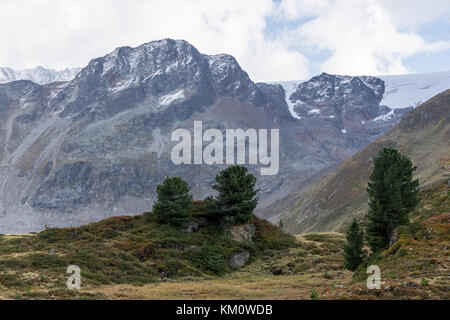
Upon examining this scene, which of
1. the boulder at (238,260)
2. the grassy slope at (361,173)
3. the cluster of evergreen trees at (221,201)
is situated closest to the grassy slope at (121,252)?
the boulder at (238,260)

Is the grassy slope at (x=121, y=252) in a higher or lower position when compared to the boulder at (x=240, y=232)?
lower

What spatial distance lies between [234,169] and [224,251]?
1210 cm

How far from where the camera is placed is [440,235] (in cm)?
2769

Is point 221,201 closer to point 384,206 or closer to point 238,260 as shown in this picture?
point 238,260

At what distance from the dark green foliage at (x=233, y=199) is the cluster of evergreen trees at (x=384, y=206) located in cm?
1668

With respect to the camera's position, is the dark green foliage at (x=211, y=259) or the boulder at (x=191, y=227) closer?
the dark green foliage at (x=211, y=259)

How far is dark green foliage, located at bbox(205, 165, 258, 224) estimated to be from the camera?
1893 inches

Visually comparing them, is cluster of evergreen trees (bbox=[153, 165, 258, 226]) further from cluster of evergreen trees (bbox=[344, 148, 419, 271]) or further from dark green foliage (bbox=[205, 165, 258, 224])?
cluster of evergreen trees (bbox=[344, 148, 419, 271])

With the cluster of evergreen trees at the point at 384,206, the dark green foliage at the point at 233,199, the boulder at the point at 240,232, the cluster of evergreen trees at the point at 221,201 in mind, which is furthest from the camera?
the dark green foliage at the point at 233,199

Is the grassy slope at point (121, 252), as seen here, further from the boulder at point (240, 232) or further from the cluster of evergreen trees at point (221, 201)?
the cluster of evergreen trees at point (221, 201)

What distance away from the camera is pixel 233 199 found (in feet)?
158

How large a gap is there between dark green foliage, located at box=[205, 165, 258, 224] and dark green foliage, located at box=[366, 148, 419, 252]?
55.4 feet

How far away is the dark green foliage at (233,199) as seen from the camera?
1893 inches

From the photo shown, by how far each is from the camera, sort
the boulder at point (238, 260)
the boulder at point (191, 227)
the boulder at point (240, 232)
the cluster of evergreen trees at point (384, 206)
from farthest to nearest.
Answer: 1. the boulder at point (240, 232)
2. the boulder at point (191, 227)
3. the boulder at point (238, 260)
4. the cluster of evergreen trees at point (384, 206)
